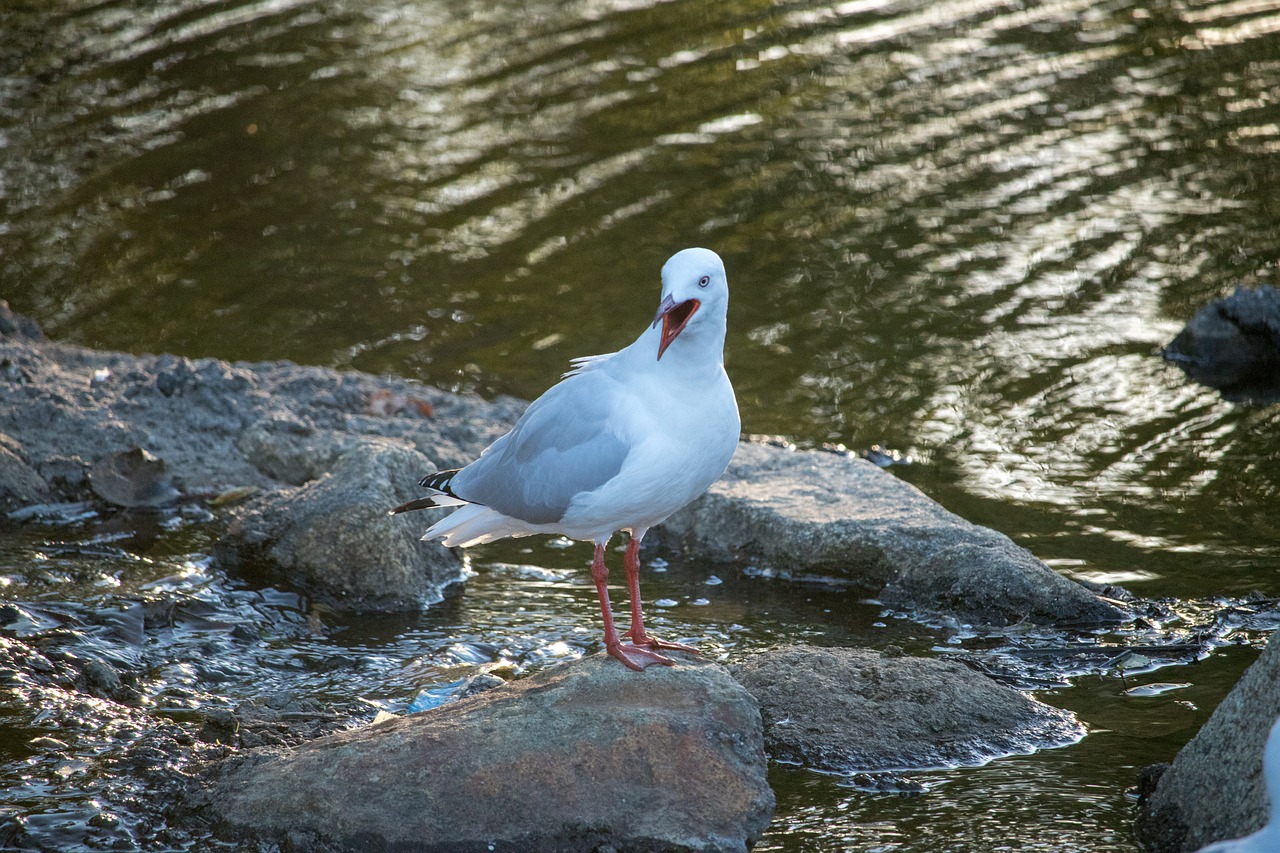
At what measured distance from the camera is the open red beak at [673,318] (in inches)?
187

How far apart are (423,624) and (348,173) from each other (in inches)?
249

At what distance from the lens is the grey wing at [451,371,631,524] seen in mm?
4898

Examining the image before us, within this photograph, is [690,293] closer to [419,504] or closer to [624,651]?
[624,651]

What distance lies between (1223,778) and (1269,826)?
674 millimetres

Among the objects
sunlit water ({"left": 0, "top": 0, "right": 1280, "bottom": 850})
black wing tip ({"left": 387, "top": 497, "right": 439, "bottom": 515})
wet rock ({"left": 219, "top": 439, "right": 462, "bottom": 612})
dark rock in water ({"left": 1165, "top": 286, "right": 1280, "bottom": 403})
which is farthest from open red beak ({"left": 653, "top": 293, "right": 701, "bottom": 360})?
dark rock in water ({"left": 1165, "top": 286, "right": 1280, "bottom": 403})

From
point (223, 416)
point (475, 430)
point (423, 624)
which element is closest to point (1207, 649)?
point (423, 624)

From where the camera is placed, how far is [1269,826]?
370 centimetres

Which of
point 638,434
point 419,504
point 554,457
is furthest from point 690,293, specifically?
point 419,504

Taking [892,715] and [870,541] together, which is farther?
[870,541]

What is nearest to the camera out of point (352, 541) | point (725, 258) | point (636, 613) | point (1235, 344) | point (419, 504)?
point (636, 613)

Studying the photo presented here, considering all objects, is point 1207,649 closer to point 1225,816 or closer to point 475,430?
point 1225,816

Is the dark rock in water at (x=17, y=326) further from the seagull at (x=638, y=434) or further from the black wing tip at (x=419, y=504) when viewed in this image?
the seagull at (x=638, y=434)

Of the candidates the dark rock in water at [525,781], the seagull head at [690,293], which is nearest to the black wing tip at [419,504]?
the dark rock in water at [525,781]

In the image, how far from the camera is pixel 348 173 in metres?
11.8
